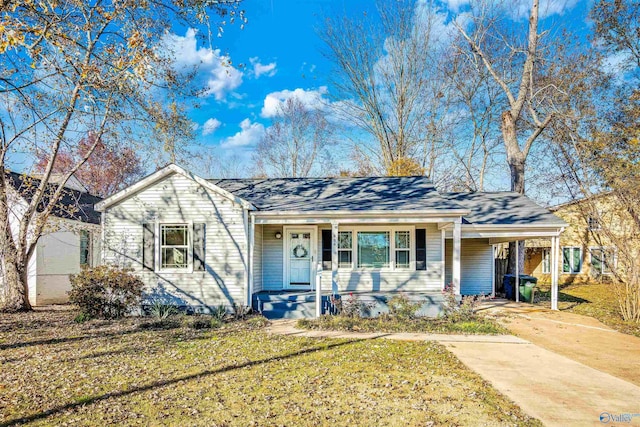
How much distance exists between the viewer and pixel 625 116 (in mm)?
13703

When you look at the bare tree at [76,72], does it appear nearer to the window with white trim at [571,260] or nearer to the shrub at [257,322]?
the shrub at [257,322]

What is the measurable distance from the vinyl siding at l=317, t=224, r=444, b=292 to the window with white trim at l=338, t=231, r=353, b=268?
257 mm

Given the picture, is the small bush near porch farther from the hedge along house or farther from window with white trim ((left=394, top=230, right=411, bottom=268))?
window with white trim ((left=394, top=230, right=411, bottom=268))

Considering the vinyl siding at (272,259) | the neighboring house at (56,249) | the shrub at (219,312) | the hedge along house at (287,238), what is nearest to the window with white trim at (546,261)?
the hedge along house at (287,238)

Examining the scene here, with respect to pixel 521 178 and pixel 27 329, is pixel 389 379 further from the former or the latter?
pixel 521 178

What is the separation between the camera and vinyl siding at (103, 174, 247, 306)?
36.3 ft

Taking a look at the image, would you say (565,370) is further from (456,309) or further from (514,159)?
(514,159)

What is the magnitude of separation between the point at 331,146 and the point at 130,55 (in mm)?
21168

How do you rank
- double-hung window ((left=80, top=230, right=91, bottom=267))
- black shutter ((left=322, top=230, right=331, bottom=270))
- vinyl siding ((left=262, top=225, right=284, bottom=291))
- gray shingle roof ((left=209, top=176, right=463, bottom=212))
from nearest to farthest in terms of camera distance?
1. gray shingle roof ((left=209, top=176, right=463, bottom=212))
2. black shutter ((left=322, top=230, right=331, bottom=270))
3. vinyl siding ((left=262, top=225, right=284, bottom=291))
4. double-hung window ((left=80, top=230, right=91, bottom=267))

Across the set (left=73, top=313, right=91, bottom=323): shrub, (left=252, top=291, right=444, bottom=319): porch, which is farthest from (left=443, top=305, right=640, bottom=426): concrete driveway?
(left=73, top=313, right=91, bottom=323): shrub

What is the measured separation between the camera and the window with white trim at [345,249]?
40.5ft

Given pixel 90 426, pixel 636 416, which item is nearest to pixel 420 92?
pixel 636 416
